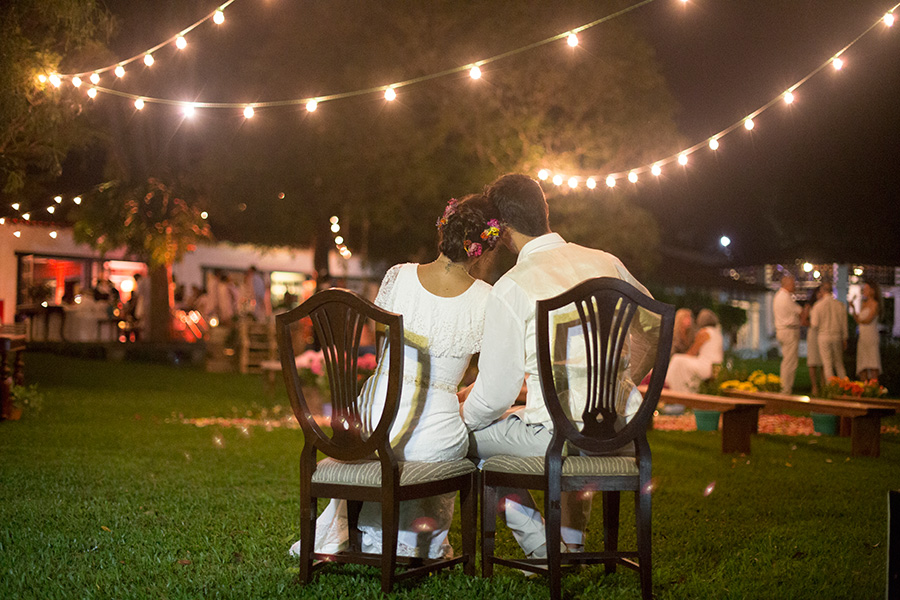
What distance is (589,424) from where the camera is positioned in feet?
9.79

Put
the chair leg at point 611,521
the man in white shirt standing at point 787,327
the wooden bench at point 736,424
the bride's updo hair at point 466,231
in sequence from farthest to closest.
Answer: the man in white shirt standing at point 787,327 → the wooden bench at point 736,424 → the chair leg at point 611,521 → the bride's updo hair at point 466,231

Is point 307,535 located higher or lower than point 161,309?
lower

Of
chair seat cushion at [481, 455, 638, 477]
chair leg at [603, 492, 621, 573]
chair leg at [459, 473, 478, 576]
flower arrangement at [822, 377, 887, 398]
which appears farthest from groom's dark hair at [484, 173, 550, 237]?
flower arrangement at [822, 377, 887, 398]

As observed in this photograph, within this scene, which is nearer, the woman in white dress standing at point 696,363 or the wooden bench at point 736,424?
the wooden bench at point 736,424

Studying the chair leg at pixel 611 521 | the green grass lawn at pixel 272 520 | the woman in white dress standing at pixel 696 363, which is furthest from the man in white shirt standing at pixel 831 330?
the chair leg at pixel 611 521

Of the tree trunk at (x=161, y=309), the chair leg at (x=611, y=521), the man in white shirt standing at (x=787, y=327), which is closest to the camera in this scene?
the chair leg at (x=611, y=521)

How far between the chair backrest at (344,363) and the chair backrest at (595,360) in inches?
20.0

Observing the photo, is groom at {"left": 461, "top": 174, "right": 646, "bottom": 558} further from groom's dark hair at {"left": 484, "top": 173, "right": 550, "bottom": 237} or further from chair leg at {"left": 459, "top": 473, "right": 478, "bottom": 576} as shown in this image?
chair leg at {"left": 459, "top": 473, "right": 478, "bottom": 576}

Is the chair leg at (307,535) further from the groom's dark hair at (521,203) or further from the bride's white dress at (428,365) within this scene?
the groom's dark hair at (521,203)

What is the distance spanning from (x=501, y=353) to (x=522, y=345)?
9cm

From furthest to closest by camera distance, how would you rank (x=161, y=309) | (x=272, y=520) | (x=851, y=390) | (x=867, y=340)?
1. (x=161, y=309)
2. (x=867, y=340)
3. (x=851, y=390)
4. (x=272, y=520)

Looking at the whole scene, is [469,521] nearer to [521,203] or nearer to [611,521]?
[611,521]

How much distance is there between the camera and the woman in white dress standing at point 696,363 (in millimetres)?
9992

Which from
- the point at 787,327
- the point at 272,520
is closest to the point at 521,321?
the point at 272,520
